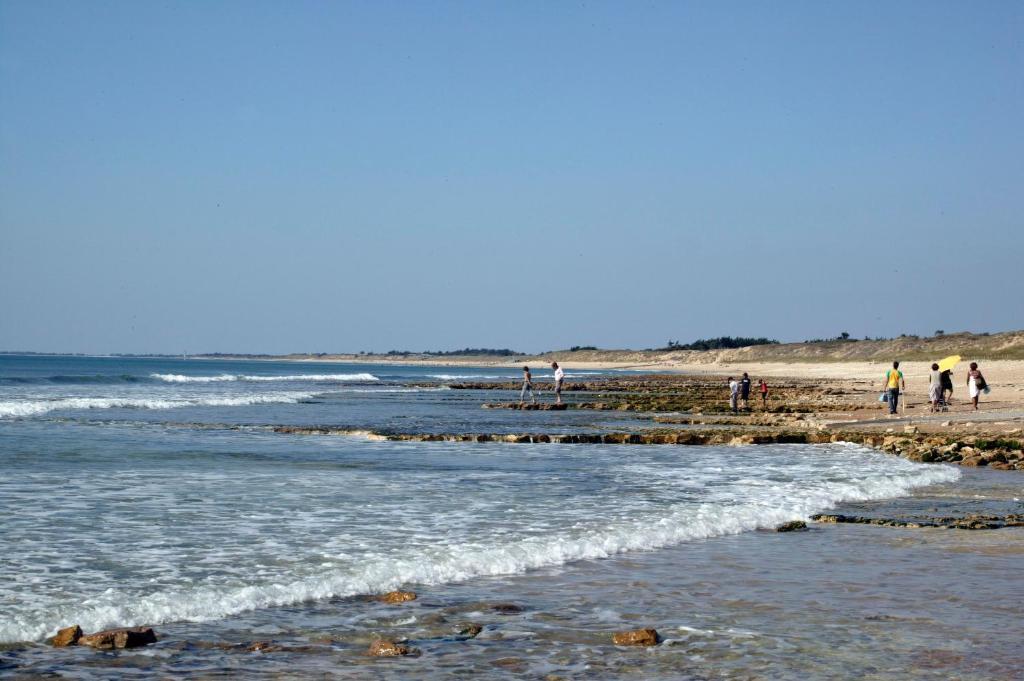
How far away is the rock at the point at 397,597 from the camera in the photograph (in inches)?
331

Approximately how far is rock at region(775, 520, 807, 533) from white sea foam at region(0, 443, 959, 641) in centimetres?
36

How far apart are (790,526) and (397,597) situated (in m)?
5.81

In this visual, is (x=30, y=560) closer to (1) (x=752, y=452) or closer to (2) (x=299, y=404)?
(1) (x=752, y=452)

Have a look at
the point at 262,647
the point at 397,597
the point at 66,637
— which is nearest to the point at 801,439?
the point at 397,597

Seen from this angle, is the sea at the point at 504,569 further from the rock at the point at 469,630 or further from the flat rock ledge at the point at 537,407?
the flat rock ledge at the point at 537,407

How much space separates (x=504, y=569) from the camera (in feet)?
32.0

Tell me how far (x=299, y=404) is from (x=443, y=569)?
3934cm

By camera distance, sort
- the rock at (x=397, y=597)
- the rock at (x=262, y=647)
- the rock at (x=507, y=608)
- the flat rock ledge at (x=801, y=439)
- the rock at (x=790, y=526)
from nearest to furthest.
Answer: the rock at (x=262, y=647), the rock at (x=507, y=608), the rock at (x=397, y=597), the rock at (x=790, y=526), the flat rock ledge at (x=801, y=439)

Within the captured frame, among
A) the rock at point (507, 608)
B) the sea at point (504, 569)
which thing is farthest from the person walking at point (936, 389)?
the rock at point (507, 608)

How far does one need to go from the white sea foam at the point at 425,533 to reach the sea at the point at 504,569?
0.13 feet

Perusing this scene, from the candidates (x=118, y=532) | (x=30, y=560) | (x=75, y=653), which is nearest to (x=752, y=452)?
(x=118, y=532)

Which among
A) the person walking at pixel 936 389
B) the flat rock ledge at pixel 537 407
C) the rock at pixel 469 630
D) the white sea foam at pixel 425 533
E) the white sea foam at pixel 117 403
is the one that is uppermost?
the person walking at pixel 936 389

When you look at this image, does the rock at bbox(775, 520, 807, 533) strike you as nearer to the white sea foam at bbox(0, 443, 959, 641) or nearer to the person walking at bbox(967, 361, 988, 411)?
the white sea foam at bbox(0, 443, 959, 641)

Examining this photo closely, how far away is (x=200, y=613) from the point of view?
7.85 meters
